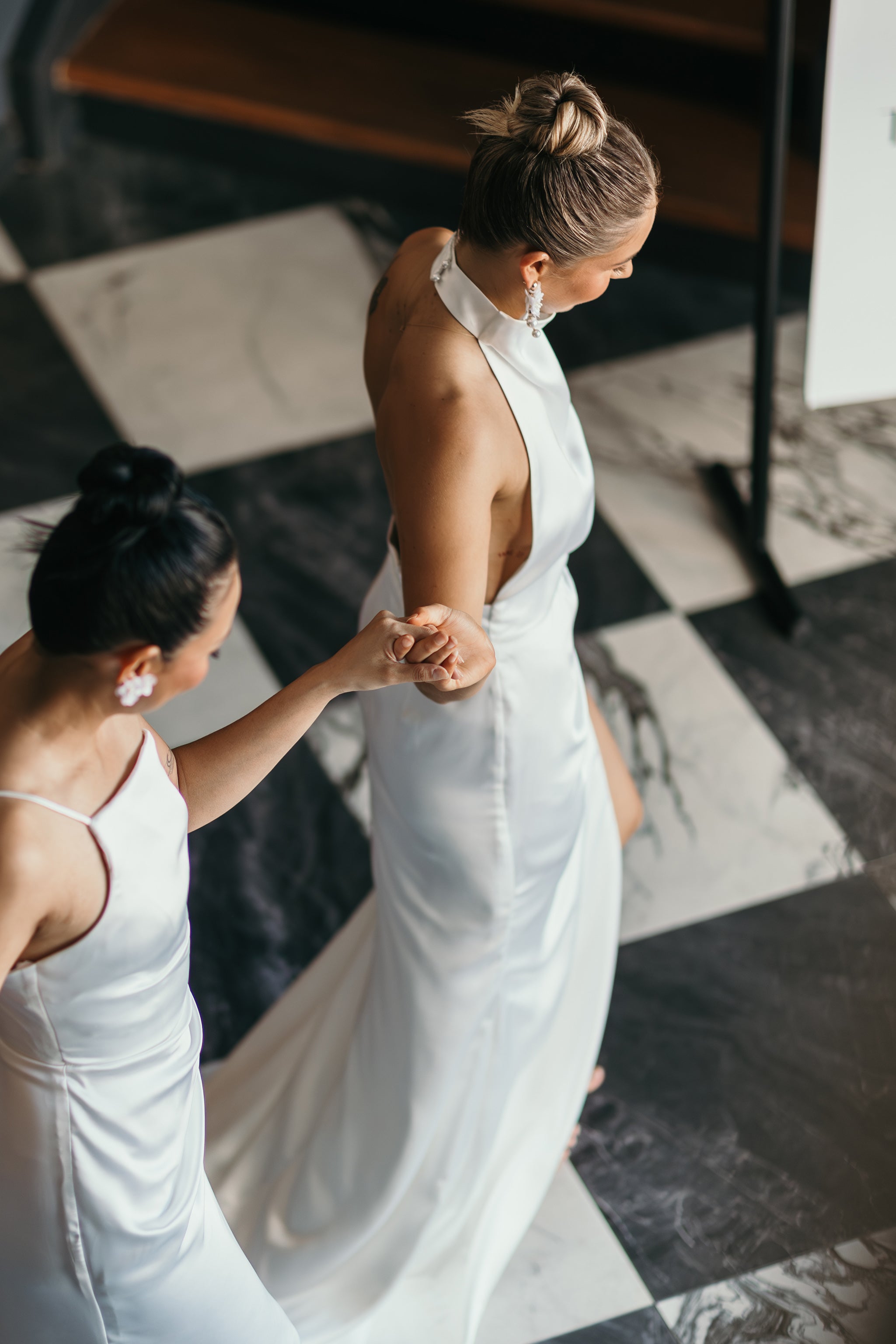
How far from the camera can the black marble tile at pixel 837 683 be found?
2.74m

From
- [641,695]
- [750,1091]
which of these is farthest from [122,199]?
[750,1091]

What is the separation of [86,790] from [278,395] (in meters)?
2.51

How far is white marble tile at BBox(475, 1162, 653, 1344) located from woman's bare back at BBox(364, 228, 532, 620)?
107 cm

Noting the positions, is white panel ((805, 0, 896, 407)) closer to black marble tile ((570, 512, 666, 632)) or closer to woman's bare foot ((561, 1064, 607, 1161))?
black marble tile ((570, 512, 666, 632))

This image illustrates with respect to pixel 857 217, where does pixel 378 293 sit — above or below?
above

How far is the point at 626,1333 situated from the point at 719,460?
2.10 metres

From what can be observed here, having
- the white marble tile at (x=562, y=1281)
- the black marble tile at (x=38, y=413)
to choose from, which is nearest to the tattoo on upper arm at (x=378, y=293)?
the white marble tile at (x=562, y=1281)

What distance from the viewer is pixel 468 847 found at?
183 centimetres

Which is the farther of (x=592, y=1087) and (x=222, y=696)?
(x=222, y=696)

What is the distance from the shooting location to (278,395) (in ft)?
11.8

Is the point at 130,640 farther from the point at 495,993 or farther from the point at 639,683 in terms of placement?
the point at 639,683

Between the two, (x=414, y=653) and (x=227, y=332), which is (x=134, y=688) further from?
(x=227, y=332)

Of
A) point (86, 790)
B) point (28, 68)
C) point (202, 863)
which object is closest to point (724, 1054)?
point (202, 863)

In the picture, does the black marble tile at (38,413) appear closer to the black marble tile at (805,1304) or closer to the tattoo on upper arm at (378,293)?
the tattoo on upper arm at (378,293)
